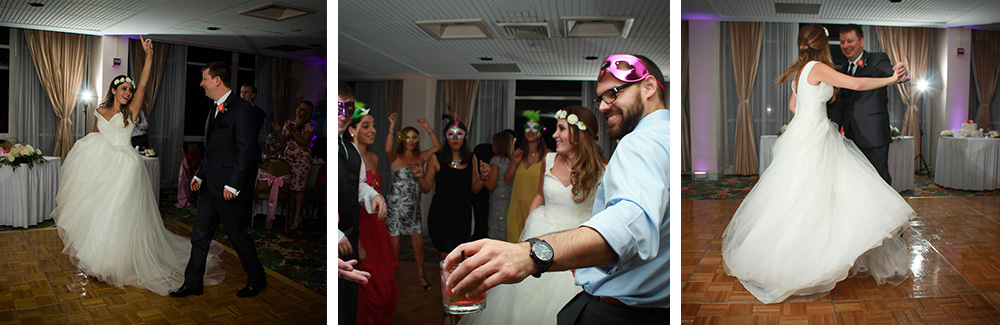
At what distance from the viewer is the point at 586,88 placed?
8.91 feet

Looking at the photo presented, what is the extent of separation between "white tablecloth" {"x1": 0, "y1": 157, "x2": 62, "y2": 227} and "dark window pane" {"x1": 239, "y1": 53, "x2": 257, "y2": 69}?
0.92m

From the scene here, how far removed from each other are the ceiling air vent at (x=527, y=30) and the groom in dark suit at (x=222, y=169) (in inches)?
49.8

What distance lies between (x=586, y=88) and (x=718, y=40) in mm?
655

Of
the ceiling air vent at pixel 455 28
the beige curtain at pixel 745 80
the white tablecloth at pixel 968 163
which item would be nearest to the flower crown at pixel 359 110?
the ceiling air vent at pixel 455 28

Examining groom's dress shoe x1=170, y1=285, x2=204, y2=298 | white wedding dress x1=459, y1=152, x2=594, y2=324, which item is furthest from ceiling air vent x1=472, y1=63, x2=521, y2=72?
groom's dress shoe x1=170, y1=285, x2=204, y2=298

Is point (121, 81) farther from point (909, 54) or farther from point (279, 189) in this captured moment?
point (909, 54)

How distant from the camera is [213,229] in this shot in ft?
9.76

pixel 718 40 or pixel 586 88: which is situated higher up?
pixel 718 40

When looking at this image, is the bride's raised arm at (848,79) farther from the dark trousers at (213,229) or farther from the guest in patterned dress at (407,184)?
the dark trousers at (213,229)

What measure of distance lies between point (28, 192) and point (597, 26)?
8.84ft

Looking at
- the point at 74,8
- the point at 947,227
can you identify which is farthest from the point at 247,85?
the point at 947,227

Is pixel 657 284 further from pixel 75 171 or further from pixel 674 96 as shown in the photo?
pixel 75 171

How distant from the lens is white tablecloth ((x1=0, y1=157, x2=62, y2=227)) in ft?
9.32

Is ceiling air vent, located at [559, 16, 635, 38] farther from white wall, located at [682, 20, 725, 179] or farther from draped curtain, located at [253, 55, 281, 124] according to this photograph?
draped curtain, located at [253, 55, 281, 124]
